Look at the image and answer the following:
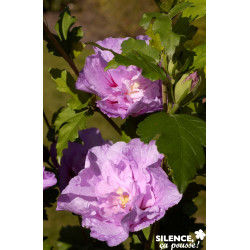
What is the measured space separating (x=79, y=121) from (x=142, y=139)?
6.7 inches

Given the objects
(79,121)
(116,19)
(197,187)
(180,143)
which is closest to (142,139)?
(180,143)

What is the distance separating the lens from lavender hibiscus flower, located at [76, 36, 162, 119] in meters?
0.65

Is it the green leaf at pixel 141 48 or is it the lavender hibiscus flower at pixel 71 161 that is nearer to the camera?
the green leaf at pixel 141 48

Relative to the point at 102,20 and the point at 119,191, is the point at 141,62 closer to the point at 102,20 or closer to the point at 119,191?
the point at 119,191

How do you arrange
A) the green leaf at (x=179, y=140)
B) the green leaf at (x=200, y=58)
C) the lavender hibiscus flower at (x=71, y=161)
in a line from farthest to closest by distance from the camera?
1. the lavender hibiscus flower at (x=71, y=161)
2. the green leaf at (x=200, y=58)
3. the green leaf at (x=179, y=140)

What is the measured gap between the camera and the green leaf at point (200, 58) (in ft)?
2.17

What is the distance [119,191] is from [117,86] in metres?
0.16

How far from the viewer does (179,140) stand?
584mm

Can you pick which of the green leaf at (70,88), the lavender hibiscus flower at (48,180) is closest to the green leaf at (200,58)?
the green leaf at (70,88)

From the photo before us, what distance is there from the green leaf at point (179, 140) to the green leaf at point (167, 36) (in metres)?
0.09

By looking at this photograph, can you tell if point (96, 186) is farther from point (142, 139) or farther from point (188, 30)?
point (188, 30)

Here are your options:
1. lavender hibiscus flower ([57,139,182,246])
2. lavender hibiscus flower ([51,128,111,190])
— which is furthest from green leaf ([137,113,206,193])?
lavender hibiscus flower ([51,128,111,190])

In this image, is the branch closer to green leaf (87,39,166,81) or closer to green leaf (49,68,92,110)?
green leaf (49,68,92,110)

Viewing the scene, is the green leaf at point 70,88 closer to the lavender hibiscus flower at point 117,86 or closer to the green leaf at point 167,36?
the lavender hibiscus flower at point 117,86
